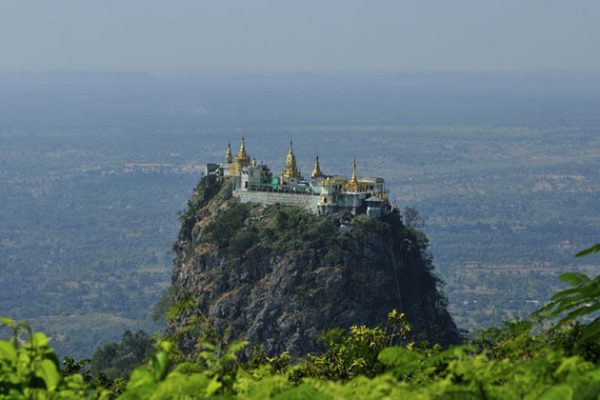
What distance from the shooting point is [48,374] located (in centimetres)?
810

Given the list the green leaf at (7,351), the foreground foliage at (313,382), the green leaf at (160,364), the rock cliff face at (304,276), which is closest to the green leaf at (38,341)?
the foreground foliage at (313,382)

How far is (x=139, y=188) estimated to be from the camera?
7387 inches

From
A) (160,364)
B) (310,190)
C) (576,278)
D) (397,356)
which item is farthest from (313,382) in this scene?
(310,190)

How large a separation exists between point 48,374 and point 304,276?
4307 centimetres

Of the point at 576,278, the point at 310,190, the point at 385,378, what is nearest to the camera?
the point at 385,378

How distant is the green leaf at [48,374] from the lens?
318 inches

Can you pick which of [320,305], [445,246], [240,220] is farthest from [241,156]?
[445,246]

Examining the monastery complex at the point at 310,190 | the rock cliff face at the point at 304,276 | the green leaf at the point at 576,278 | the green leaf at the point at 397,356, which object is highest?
the green leaf at the point at 576,278

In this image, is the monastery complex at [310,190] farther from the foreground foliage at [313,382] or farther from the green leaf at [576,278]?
the foreground foliage at [313,382]

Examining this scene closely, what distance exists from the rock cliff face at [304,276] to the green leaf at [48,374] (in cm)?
3934

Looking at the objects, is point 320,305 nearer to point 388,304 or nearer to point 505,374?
point 388,304

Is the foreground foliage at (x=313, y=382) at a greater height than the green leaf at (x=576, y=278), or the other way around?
the green leaf at (x=576, y=278)

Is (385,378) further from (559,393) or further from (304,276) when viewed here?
(304,276)

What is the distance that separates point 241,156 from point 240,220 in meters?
3.88
